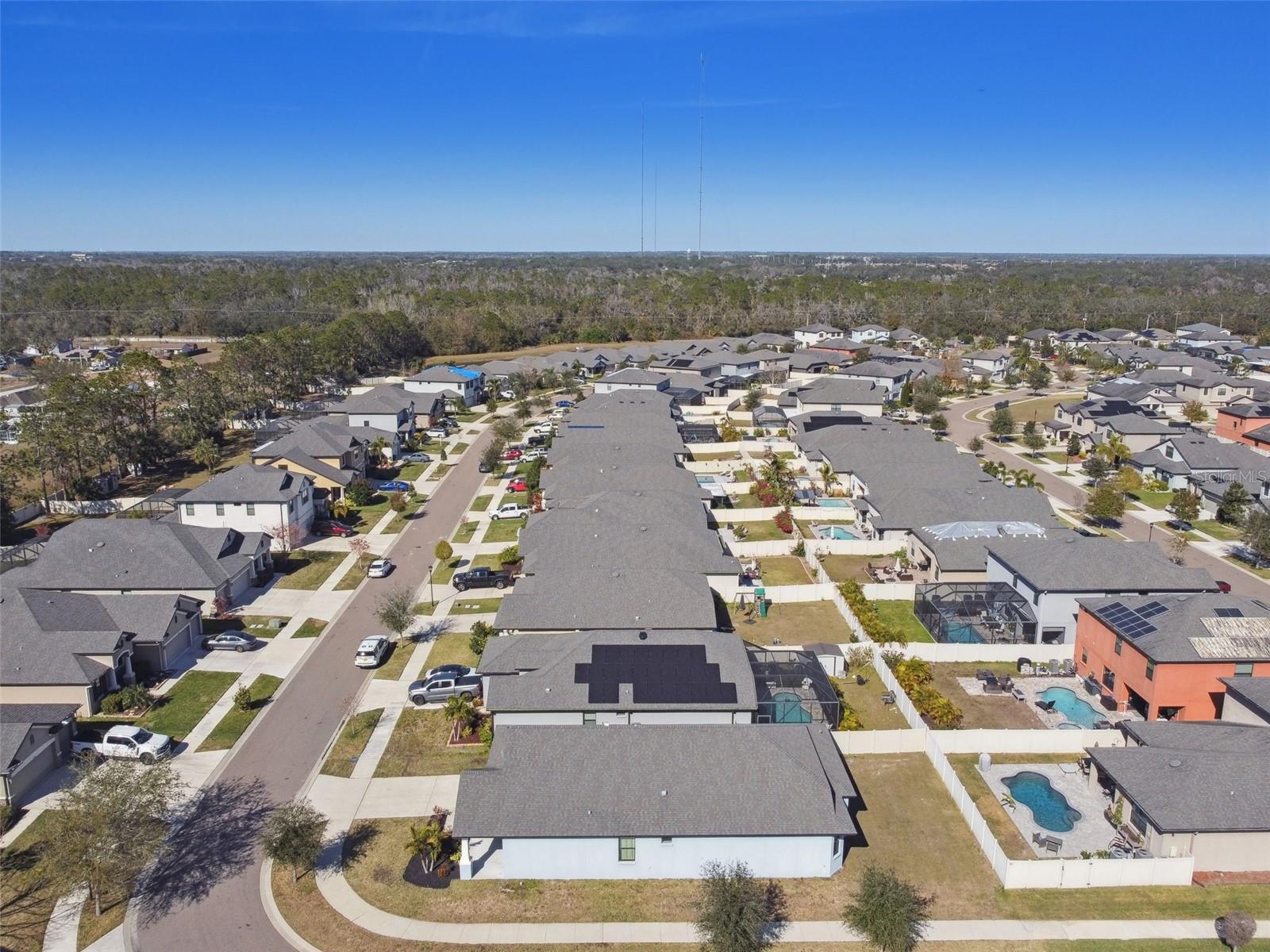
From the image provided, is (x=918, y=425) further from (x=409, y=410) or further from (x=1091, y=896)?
(x=1091, y=896)

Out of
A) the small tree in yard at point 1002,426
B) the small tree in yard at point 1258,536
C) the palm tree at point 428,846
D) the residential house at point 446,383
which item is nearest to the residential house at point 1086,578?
the small tree in yard at point 1258,536

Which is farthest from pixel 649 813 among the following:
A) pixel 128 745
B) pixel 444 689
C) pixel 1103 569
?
pixel 1103 569

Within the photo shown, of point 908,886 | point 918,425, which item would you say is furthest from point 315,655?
point 918,425

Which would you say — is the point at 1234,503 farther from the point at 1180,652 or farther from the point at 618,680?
the point at 618,680

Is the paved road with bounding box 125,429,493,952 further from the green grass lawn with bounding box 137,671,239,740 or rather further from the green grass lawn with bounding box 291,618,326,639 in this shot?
the green grass lawn with bounding box 137,671,239,740

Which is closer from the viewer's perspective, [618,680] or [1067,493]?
[618,680]

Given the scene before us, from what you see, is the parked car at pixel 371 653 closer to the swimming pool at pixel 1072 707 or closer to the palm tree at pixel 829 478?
the swimming pool at pixel 1072 707

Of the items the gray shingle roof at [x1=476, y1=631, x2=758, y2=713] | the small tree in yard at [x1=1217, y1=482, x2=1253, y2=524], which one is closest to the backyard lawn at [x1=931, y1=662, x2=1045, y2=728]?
the gray shingle roof at [x1=476, y1=631, x2=758, y2=713]
